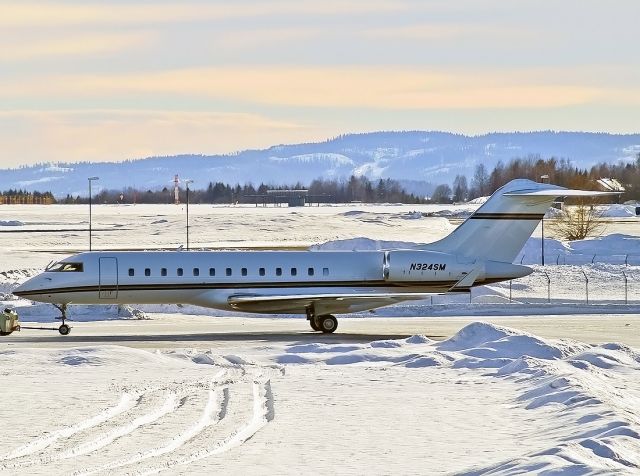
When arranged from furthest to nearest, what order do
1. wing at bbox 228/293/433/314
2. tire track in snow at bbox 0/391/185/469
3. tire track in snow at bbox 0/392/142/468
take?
wing at bbox 228/293/433/314
tire track in snow at bbox 0/392/142/468
tire track in snow at bbox 0/391/185/469

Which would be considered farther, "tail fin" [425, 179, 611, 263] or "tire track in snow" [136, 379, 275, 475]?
"tail fin" [425, 179, 611, 263]

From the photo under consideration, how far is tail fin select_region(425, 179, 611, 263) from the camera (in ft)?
121

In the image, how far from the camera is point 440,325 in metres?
38.8

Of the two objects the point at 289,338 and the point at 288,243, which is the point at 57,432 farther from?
the point at 288,243

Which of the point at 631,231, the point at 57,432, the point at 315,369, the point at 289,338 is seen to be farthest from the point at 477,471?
the point at 631,231

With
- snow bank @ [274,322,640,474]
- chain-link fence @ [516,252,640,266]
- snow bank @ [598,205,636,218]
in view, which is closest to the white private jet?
snow bank @ [274,322,640,474]

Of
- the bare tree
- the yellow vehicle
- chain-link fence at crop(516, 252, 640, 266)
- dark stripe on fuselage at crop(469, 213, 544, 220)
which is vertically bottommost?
the yellow vehicle

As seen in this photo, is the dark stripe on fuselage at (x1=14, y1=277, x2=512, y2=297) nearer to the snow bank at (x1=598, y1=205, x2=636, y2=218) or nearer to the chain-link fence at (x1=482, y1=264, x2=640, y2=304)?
the chain-link fence at (x1=482, y1=264, x2=640, y2=304)

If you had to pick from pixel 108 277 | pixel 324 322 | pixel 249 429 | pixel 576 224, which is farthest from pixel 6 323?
pixel 576 224

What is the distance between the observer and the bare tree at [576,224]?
84.8m

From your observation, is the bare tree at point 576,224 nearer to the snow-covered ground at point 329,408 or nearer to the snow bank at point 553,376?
the snow bank at point 553,376

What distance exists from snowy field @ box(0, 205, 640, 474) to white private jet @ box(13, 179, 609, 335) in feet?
3.61

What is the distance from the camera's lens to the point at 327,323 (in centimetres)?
3631

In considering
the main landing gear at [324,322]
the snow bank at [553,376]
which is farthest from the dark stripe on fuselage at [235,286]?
the snow bank at [553,376]
